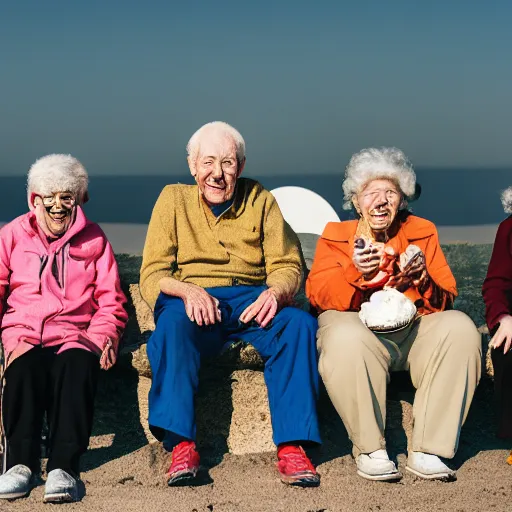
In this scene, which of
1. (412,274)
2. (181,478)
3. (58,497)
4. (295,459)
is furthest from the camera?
(412,274)

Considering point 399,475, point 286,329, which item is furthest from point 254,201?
point 399,475

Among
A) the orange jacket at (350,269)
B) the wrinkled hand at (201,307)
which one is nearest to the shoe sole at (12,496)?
the wrinkled hand at (201,307)

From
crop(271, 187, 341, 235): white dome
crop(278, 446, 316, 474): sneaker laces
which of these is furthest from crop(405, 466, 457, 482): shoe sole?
crop(271, 187, 341, 235): white dome

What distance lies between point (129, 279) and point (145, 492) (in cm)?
153

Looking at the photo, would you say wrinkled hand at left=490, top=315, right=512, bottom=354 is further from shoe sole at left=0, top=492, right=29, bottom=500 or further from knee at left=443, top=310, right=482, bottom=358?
shoe sole at left=0, top=492, right=29, bottom=500

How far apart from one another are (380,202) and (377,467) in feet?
3.87

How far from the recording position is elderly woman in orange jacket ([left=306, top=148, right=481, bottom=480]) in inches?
150

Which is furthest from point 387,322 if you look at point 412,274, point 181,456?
point 181,456

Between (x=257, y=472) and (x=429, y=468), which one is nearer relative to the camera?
(x=429, y=468)

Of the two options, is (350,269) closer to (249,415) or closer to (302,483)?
(249,415)

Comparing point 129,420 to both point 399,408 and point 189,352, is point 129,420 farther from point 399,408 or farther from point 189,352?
point 399,408

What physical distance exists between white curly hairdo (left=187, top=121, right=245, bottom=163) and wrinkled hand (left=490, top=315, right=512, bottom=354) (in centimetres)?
143

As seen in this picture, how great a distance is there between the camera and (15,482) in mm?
3662

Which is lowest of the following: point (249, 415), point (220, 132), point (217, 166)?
point (249, 415)
